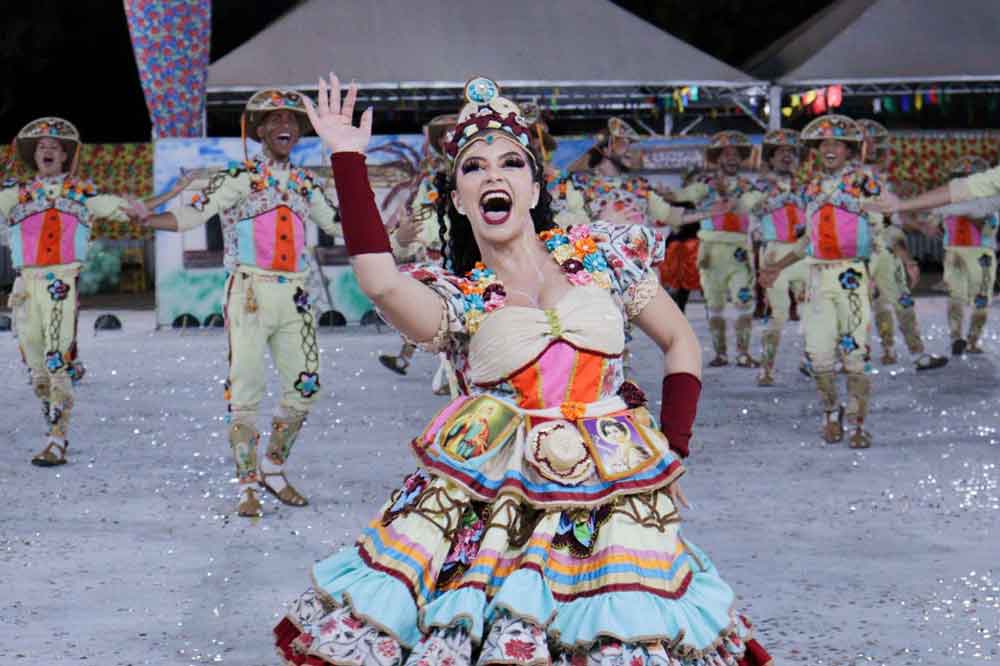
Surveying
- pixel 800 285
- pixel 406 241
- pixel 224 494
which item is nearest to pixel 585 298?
pixel 406 241

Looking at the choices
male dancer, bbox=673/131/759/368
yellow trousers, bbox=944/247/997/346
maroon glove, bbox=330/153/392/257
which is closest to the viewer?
maroon glove, bbox=330/153/392/257

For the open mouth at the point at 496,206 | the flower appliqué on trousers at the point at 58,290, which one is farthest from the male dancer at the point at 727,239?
the open mouth at the point at 496,206

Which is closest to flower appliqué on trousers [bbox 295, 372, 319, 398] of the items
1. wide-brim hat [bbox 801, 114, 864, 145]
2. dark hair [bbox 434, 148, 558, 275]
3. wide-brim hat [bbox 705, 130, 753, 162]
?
wide-brim hat [bbox 801, 114, 864, 145]

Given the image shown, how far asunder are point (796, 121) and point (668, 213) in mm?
21724

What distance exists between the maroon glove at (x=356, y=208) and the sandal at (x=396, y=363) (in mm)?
10695

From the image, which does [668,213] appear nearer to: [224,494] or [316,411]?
[316,411]

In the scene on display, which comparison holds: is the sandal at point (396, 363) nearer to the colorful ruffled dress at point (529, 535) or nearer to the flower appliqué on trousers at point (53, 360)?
the flower appliqué on trousers at point (53, 360)

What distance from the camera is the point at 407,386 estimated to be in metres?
14.1

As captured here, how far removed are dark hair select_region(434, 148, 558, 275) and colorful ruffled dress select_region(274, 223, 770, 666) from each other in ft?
0.51

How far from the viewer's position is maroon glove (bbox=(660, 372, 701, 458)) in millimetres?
4449

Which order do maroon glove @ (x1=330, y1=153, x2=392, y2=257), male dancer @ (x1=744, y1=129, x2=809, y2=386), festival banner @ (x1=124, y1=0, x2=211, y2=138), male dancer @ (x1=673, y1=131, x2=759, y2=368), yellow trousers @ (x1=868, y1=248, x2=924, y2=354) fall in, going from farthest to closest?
festival banner @ (x1=124, y1=0, x2=211, y2=138) → male dancer @ (x1=673, y1=131, x2=759, y2=368) → yellow trousers @ (x1=868, y1=248, x2=924, y2=354) → male dancer @ (x1=744, y1=129, x2=809, y2=386) → maroon glove @ (x1=330, y1=153, x2=392, y2=257)

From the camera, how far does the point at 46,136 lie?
10.2 metres

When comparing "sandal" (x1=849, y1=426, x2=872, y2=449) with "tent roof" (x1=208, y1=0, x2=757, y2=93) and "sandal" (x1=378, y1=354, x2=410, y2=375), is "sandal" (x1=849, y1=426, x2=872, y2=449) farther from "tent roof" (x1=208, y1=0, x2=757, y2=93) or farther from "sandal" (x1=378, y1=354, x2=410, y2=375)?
"tent roof" (x1=208, y1=0, x2=757, y2=93)

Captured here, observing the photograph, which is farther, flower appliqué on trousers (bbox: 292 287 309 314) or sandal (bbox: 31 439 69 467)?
sandal (bbox: 31 439 69 467)
